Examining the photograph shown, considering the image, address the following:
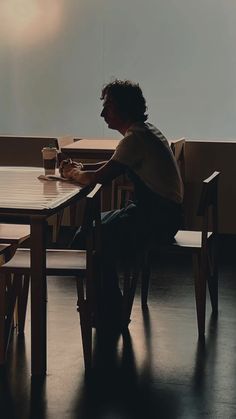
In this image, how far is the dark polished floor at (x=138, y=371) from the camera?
9.20 ft

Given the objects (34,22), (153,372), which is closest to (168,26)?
(34,22)

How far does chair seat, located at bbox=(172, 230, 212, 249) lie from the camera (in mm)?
3641

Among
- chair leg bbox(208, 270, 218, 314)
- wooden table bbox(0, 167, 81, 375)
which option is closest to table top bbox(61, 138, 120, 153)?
chair leg bbox(208, 270, 218, 314)

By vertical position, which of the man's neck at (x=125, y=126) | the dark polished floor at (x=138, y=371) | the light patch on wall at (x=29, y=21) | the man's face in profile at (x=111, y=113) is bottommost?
the dark polished floor at (x=138, y=371)

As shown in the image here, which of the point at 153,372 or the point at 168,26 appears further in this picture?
the point at 168,26

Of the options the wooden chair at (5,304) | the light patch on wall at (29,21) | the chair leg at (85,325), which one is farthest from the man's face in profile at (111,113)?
the light patch on wall at (29,21)

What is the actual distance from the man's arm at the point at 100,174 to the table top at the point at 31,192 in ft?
0.16

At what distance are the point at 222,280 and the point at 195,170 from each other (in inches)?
53.7

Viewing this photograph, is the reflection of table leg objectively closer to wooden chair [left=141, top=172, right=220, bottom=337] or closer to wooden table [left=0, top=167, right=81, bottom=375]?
wooden table [left=0, top=167, right=81, bottom=375]

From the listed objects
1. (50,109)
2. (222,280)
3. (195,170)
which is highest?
(50,109)

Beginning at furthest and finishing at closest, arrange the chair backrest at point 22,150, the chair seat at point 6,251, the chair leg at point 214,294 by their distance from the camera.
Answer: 1. the chair backrest at point 22,150
2. the chair leg at point 214,294
3. the chair seat at point 6,251

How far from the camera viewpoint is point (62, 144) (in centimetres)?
561

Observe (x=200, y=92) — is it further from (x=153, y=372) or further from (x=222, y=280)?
(x=153, y=372)

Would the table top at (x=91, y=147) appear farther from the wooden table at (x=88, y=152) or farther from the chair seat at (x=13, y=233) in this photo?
the chair seat at (x=13, y=233)
